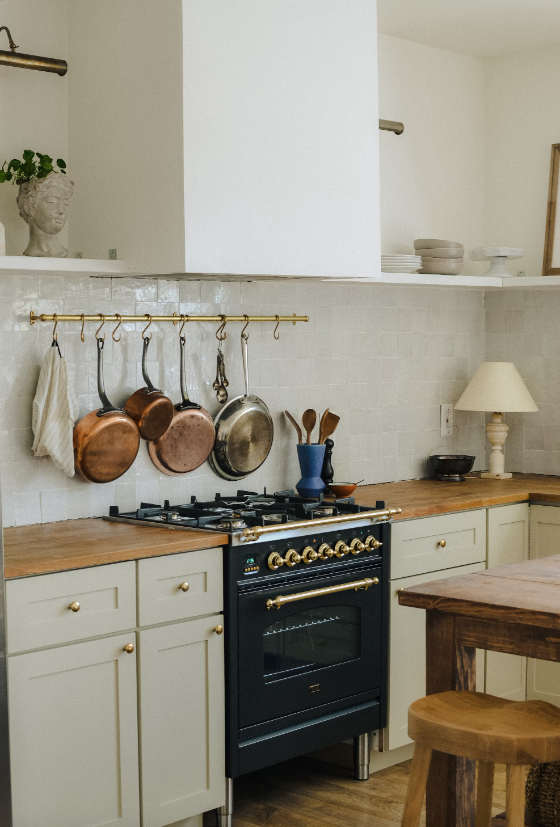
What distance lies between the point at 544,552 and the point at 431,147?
1.93m

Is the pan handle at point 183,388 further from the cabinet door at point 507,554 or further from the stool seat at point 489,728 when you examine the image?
the stool seat at point 489,728

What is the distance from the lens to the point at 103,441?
371 cm

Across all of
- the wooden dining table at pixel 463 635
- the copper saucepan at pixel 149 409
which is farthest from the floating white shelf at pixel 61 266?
the wooden dining table at pixel 463 635

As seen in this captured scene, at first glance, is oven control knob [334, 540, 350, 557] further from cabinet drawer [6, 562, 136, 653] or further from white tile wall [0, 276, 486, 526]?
cabinet drawer [6, 562, 136, 653]

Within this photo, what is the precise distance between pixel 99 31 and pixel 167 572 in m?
1.84

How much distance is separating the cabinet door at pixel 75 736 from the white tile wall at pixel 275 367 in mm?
717

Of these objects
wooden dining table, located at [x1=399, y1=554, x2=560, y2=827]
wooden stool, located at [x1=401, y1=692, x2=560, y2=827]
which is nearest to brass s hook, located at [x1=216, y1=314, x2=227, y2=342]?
wooden dining table, located at [x1=399, y1=554, x2=560, y2=827]

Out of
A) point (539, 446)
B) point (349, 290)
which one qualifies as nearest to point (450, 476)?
point (539, 446)

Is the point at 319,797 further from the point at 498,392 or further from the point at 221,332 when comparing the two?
the point at 498,392

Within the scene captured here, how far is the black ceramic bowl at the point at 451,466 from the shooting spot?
493cm

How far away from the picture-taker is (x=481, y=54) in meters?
5.13

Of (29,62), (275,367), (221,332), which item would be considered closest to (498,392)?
(275,367)

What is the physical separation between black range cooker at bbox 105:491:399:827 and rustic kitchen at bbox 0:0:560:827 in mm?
11

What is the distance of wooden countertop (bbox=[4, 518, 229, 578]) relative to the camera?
301 centimetres
